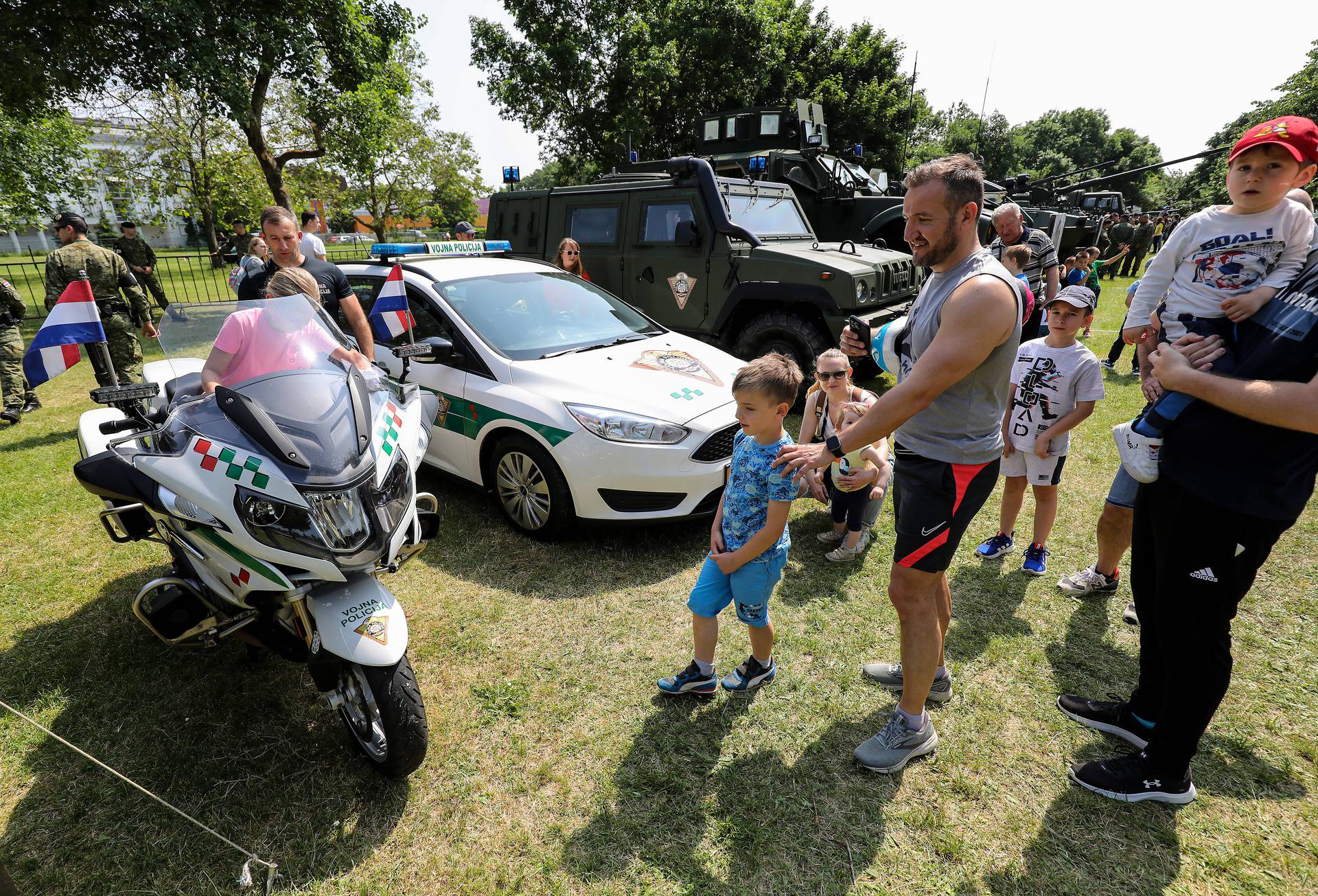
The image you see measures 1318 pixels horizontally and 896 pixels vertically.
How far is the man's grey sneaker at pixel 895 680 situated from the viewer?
2.66 m

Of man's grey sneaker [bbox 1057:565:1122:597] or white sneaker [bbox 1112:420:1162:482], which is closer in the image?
white sneaker [bbox 1112:420:1162:482]

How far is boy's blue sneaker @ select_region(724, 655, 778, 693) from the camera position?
8.94ft

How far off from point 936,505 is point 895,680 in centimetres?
112

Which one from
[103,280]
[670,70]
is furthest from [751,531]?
[670,70]

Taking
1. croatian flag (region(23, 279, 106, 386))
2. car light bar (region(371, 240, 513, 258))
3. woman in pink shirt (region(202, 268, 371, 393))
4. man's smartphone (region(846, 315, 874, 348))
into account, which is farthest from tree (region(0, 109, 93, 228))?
man's smartphone (region(846, 315, 874, 348))

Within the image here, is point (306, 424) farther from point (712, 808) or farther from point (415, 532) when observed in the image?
point (712, 808)

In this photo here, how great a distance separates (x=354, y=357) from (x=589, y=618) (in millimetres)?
1735

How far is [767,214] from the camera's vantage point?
23.0ft

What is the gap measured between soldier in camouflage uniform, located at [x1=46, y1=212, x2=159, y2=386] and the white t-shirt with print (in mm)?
7379

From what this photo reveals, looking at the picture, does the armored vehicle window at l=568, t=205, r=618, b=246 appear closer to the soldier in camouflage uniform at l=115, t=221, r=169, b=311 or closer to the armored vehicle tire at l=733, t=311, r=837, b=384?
the armored vehicle tire at l=733, t=311, r=837, b=384

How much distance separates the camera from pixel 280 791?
7.44ft

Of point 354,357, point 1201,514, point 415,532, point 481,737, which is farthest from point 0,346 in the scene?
point 1201,514

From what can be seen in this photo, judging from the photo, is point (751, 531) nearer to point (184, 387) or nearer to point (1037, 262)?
point (184, 387)

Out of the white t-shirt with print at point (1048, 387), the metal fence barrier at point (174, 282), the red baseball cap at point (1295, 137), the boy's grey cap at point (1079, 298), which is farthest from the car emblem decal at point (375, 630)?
the metal fence barrier at point (174, 282)
